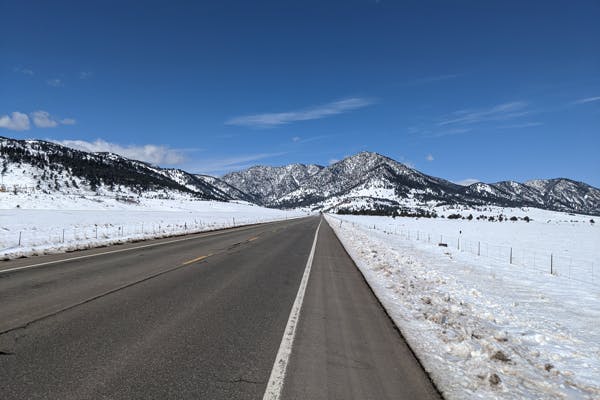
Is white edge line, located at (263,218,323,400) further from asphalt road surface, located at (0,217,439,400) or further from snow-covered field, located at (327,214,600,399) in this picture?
snow-covered field, located at (327,214,600,399)

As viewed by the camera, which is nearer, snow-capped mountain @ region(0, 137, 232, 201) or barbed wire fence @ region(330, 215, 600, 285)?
barbed wire fence @ region(330, 215, 600, 285)

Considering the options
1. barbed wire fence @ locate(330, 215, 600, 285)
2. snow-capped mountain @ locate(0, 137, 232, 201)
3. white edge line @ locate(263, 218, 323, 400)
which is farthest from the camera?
snow-capped mountain @ locate(0, 137, 232, 201)

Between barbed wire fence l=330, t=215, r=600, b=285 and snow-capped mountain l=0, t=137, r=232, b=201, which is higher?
snow-capped mountain l=0, t=137, r=232, b=201

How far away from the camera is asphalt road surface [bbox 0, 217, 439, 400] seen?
12.0 feet

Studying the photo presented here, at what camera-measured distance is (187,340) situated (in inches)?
193

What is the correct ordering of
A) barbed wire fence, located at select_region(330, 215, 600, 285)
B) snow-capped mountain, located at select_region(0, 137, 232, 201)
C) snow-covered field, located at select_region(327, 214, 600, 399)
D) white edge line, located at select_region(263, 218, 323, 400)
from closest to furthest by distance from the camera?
white edge line, located at select_region(263, 218, 323, 400), snow-covered field, located at select_region(327, 214, 600, 399), barbed wire fence, located at select_region(330, 215, 600, 285), snow-capped mountain, located at select_region(0, 137, 232, 201)

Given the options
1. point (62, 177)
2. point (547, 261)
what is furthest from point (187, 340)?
point (62, 177)

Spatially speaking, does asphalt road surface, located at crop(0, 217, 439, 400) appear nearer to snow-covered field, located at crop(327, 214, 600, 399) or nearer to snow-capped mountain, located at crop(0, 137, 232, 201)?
snow-covered field, located at crop(327, 214, 600, 399)

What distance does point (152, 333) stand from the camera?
5.09 meters

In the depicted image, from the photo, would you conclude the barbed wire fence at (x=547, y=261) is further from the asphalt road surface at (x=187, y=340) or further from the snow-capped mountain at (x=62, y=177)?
the snow-capped mountain at (x=62, y=177)

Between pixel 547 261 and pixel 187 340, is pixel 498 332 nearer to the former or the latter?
Result: pixel 187 340

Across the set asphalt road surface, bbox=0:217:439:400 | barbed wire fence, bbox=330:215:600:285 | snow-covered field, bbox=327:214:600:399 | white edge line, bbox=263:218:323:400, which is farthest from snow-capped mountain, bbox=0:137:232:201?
white edge line, bbox=263:218:323:400

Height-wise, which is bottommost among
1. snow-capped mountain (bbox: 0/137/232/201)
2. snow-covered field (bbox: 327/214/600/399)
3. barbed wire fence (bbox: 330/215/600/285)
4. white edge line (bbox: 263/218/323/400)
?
barbed wire fence (bbox: 330/215/600/285)

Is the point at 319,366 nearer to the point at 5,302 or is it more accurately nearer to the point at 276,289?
the point at 276,289
